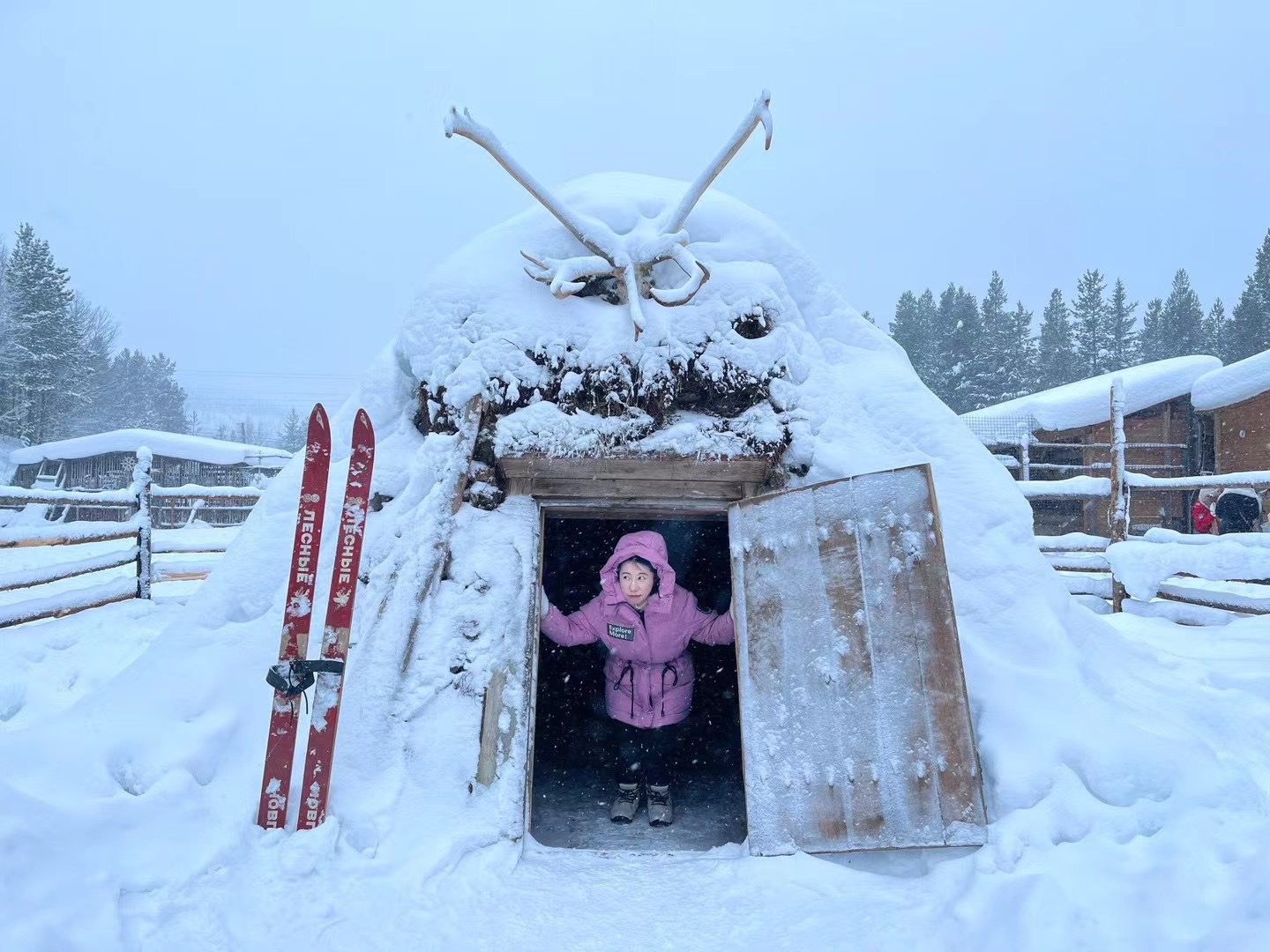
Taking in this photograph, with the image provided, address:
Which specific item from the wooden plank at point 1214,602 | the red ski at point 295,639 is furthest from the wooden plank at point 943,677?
the wooden plank at point 1214,602

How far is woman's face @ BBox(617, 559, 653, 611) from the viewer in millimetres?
4449

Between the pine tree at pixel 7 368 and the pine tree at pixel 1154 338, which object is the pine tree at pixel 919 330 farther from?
the pine tree at pixel 7 368

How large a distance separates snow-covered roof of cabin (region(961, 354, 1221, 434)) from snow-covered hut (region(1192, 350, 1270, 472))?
1.72 feet

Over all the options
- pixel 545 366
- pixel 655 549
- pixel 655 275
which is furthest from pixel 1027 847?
pixel 655 275

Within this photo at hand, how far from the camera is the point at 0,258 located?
32.2m

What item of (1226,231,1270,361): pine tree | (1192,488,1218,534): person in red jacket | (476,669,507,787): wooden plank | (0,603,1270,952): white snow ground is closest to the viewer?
(0,603,1270,952): white snow ground

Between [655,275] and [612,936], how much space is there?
360 centimetres

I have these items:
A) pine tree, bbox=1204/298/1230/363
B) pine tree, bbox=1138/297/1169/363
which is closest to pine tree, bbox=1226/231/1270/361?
pine tree, bbox=1204/298/1230/363

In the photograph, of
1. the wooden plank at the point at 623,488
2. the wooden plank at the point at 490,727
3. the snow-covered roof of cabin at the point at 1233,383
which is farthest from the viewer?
the snow-covered roof of cabin at the point at 1233,383

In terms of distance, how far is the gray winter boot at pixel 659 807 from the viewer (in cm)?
432

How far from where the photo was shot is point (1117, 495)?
6.96 meters

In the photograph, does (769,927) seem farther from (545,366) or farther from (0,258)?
(0,258)

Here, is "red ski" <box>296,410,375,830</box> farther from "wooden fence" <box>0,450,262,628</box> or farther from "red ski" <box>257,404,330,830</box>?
"wooden fence" <box>0,450,262,628</box>

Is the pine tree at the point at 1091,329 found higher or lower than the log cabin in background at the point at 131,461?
higher
